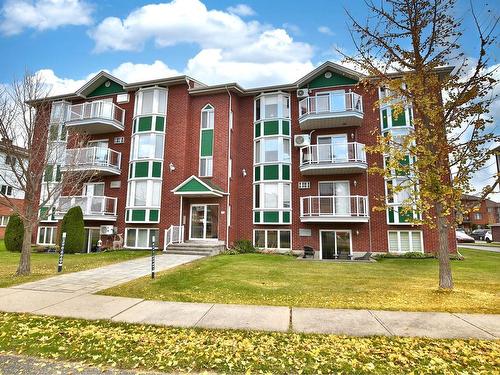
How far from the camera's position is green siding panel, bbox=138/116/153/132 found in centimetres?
1984

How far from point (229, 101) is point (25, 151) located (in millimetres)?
11863

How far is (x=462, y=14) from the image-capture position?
830 cm

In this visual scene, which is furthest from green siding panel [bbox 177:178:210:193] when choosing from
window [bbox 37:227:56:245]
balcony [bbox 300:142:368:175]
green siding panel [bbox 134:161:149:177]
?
window [bbox 37:227:56:245]

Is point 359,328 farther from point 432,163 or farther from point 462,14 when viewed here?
point 462,14

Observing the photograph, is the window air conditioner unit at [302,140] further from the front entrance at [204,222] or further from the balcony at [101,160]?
the balcony at [101,160]

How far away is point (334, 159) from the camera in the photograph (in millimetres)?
17203

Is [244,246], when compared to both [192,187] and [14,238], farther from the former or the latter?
[14,238]

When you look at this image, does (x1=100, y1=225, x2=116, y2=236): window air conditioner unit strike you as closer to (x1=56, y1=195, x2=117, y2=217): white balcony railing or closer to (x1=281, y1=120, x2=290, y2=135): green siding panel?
(x1=56, y1=195, x2=117, y2=217): white balcony railing

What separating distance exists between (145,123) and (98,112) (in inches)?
131

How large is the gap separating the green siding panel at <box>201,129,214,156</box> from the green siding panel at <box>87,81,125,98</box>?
7343mm

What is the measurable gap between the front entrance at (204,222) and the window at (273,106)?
22.5 ft

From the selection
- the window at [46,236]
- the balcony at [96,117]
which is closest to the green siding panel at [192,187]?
the balcony at [96,117]

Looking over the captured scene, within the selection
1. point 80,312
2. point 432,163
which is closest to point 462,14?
point 432,163

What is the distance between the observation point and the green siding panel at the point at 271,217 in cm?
1836
